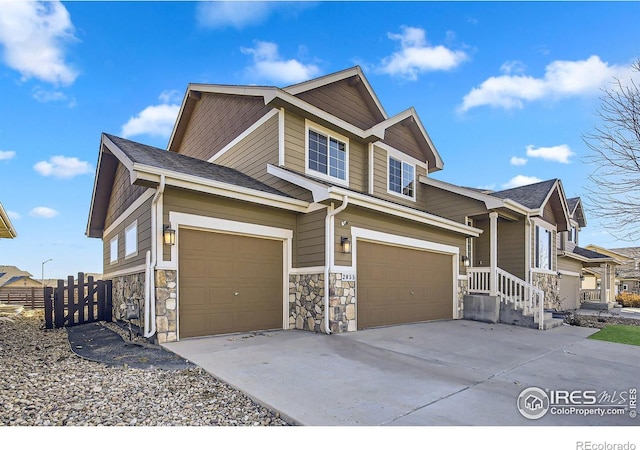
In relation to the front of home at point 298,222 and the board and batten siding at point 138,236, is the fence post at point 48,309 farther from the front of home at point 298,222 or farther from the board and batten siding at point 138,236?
the board and batten siding at point 138,236

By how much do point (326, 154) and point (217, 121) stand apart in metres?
4.23

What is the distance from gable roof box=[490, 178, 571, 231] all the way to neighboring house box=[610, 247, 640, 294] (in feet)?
67.6

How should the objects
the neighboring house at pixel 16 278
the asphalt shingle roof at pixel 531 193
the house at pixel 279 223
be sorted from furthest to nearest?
the neighboring house at pixel 16 278 < the asphalt shingle roof at pixel 531 193 < the house at pixel 279 223

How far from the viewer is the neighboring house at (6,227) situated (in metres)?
9.70

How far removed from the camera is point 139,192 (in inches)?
316

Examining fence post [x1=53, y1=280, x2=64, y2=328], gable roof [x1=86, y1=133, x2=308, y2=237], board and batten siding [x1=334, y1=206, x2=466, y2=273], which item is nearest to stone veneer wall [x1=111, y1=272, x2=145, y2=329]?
fence post [x1=53, y1=280, x2=64, y2=328]

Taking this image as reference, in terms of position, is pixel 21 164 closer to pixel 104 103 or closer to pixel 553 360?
pixel 104 103

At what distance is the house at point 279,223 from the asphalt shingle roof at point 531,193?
2772mm

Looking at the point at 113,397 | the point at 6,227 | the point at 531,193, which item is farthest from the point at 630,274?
the point at 6,227

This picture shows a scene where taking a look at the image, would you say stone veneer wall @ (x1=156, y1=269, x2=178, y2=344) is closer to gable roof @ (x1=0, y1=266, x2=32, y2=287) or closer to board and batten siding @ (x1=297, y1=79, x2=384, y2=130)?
board and batten siding @ (x1=297, y1=79, x2=384, y2=130)

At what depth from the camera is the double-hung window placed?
1030 cm

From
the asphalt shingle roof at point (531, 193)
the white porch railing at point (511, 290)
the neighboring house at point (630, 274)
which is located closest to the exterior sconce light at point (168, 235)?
the white porch railing at point (511, 290)

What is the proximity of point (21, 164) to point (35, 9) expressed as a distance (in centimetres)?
772

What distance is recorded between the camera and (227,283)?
302 inches
